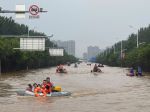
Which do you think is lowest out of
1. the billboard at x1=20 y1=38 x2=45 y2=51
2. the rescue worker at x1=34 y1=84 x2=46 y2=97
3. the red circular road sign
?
the rescue worker at x1=34 y1=84 x2=46 y2=97

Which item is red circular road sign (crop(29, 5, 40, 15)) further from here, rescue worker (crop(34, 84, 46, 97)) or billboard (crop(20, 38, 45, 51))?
billboard (crop(20, 38, 45, 51))

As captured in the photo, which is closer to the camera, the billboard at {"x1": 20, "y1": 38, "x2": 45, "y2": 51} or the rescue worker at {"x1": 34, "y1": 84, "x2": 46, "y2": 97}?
the rescue worker at {"x1": 34, "y1": 84, "x2": 46, "y2": 97}

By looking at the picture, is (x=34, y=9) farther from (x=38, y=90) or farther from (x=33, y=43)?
(x=33, y=43)

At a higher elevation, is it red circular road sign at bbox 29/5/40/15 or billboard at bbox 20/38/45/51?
red circular road sign at bbox 29/5/40/15

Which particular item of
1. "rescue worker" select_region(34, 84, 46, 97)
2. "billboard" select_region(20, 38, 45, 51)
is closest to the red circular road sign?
"rescue worker" select_region(34, 84, 46, 97)

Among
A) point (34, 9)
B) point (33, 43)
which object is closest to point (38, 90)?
point (34, 9)

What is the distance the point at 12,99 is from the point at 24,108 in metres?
5.23

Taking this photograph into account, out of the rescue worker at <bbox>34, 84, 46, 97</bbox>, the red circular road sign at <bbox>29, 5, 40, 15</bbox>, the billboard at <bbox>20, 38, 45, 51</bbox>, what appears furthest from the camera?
the billboard at <bbox>20, 38, 45, 51</bbox>

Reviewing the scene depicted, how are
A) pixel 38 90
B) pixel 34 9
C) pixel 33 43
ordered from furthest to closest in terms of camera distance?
pixel 33 43 → pixel 34 9 → pixel 38 90

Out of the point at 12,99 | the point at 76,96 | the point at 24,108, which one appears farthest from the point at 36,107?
the point at 76,96

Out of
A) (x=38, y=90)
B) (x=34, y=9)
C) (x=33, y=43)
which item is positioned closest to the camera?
(x=38, y=90)

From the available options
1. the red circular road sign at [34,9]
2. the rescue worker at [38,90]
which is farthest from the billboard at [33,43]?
the rescue worker at [38,90]

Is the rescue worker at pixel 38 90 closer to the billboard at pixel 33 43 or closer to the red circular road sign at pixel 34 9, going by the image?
the red circular road sign at pixel 34 9

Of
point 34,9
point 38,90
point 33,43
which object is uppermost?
point 34,9
